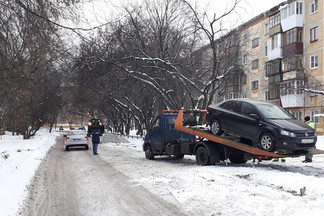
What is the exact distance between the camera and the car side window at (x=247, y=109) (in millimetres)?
12363

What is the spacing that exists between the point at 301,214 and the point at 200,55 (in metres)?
21.7

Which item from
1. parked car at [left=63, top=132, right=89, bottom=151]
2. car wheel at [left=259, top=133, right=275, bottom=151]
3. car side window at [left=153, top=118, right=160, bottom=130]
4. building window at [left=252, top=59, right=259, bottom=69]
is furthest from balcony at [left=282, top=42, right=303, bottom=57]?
car wheel at [left=259, top=133, right=275, bottom=151]

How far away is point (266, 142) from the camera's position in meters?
11.6

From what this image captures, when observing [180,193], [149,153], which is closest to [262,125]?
[180,193]

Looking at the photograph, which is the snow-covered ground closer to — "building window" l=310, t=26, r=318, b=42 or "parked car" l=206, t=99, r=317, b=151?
"parked car" l=206, t=99, r=317, b=151

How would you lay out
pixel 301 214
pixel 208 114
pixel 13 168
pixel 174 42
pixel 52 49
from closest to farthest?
1. pixel 301 214
2. pixel 52 49
3. pixel 13 168
4. pixel 208 114
5. pixel 174 42

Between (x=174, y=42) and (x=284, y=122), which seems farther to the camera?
(x=174, y=42)

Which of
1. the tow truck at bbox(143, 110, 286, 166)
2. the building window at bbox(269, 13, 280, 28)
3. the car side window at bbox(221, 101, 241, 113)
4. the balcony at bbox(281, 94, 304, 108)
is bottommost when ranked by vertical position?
the tow truck at bbox(143, 110, 286, 166)

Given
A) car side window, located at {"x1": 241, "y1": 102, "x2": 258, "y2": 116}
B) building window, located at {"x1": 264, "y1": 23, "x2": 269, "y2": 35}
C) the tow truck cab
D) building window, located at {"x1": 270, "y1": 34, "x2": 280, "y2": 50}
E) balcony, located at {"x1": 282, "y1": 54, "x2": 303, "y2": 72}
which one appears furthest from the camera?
building window, located at {"x1": 264, "y1": 23, "x2": 269, "y2": 35}

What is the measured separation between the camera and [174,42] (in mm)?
26344

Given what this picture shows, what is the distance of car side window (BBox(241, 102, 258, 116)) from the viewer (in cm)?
1236

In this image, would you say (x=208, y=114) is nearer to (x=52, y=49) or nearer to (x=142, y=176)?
(x=142, y=176)

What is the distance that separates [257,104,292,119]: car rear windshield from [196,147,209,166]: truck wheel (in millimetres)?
2461

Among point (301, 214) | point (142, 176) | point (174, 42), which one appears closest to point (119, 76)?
point (174, 42)
